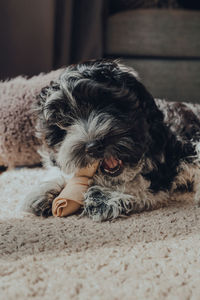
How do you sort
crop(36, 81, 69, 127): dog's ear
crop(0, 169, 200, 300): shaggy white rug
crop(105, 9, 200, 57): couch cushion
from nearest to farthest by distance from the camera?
crop(0, 169, 200, 300): shaggy white rug
crop(36, 81, 69, 127): dog's ear
crop(105, 9, 200, 57): couch cushion

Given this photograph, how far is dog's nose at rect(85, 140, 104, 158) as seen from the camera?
4.54 ft

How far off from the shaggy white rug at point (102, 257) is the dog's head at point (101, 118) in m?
0.27

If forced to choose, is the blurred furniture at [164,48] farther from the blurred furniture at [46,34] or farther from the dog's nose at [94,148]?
the dog's nose at [94,148]

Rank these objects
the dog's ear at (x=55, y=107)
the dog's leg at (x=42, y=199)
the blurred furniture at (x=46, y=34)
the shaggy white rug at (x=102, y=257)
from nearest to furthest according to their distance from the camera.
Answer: the shaggy white rug at (x=102, y=257)
the dog's ear at (x=55, y=107)
the dog's leg at (x=42, y=199)
the blurred furniture at (x=46, y=34)

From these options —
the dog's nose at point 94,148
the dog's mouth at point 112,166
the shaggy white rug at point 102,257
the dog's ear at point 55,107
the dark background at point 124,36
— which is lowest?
the shaggy white rug at point 102,257

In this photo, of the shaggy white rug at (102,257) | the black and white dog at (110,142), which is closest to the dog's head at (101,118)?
the black and white dog at (110,142)

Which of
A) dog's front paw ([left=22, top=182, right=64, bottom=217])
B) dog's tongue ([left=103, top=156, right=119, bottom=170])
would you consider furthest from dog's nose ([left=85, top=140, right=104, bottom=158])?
dog's front paw ([left=22, top=182, right=64, bottom=217])

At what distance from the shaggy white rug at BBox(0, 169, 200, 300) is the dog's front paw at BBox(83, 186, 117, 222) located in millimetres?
42

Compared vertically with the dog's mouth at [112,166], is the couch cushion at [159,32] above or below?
above

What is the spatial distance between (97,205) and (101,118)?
0.38 metres

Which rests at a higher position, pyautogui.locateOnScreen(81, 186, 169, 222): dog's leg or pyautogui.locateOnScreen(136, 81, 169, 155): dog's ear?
Result: pyautogui.locateOnScreen(136, 81, 169, 155): dog's ear

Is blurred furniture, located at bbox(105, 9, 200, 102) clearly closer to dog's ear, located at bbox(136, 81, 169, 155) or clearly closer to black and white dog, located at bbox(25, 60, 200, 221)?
black and white dog, located at bbox(25, 60, 200, 221)

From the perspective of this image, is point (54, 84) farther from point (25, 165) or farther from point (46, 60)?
point (46, 60)

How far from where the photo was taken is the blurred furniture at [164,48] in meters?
3.13
